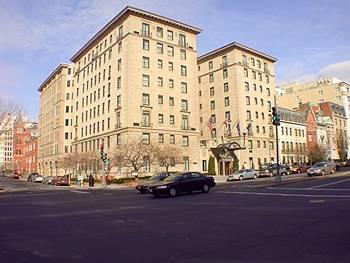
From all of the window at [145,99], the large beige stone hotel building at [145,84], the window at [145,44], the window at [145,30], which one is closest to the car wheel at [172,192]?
the large beige stone hotel building at [145,84]

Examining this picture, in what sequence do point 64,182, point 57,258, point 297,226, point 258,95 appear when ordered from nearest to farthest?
1. point 57,258
2. point 297,226
3. point 64,182
4. point 258,95

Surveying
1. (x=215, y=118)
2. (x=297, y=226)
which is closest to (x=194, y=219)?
(x=297, y=226)

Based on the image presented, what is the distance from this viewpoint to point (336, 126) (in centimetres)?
10750

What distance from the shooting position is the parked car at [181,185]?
24141 mm

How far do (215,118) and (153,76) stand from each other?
2280cm

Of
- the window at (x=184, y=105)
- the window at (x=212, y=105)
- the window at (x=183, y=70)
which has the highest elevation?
the window at (x=183, y=70)

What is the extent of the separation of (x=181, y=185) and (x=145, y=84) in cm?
3604

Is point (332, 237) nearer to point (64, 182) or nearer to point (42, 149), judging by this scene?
point (64, 182)

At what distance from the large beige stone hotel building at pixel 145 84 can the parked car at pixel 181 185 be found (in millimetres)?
30150

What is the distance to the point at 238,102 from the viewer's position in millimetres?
72500

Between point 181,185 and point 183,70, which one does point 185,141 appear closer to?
point 183,70

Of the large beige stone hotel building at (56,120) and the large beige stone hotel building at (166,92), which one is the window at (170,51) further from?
the large beige stone hotel building at (56,120)

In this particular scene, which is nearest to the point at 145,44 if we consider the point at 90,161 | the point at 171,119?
the point at 171,119

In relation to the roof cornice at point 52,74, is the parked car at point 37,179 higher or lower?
lower
